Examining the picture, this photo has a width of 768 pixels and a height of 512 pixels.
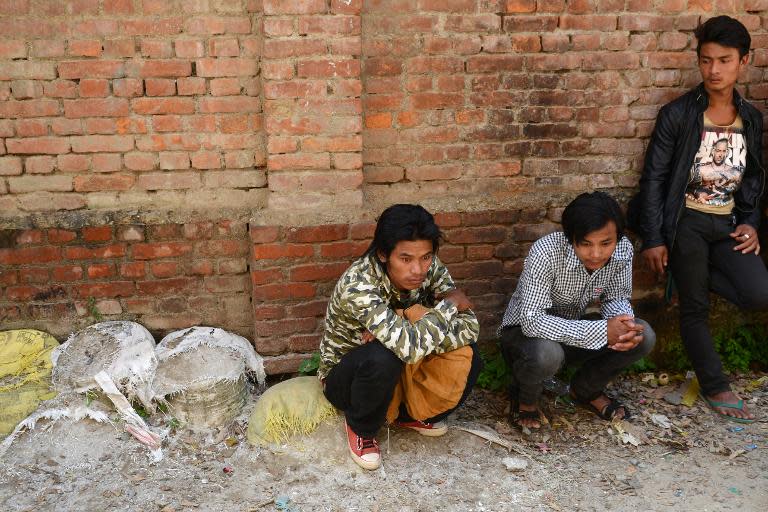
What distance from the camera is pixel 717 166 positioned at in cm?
364

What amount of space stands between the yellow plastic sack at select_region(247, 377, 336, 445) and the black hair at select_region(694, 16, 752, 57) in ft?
8.57

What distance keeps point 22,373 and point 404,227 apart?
2086mm

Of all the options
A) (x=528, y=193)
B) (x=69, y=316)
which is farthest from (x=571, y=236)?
(x=69, y=316)

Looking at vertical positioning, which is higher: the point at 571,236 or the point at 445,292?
the point at 571,236

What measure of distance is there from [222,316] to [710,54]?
→ 286cm

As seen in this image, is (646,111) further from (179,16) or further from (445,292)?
(179,16)

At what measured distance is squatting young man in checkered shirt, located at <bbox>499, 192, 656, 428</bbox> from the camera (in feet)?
10.5

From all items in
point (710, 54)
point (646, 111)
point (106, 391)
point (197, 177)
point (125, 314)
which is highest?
point (710, 54)

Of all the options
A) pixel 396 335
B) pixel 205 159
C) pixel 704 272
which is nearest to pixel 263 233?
pixel 205 159

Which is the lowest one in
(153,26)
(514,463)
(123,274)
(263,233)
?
(514,463)

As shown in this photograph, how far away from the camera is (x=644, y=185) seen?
370 centimetres

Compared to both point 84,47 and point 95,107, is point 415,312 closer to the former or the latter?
Result: point 95,107

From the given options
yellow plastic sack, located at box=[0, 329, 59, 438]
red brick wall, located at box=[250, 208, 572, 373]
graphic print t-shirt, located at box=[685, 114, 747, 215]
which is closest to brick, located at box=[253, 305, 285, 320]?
red brick wall, located at box=[250, 208, 572, 373]

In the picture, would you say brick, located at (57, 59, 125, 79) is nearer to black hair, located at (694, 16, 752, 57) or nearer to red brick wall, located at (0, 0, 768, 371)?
red brick wall, located at (0, 0, 768, 371)
